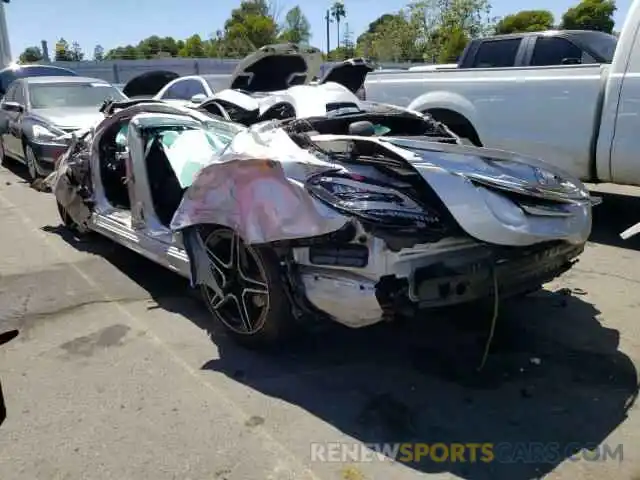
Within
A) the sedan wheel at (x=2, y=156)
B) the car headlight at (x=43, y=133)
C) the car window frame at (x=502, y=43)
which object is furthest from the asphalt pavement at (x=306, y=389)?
the sedan wheel at (x=2, y=156)

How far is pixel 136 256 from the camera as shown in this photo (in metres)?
5.95

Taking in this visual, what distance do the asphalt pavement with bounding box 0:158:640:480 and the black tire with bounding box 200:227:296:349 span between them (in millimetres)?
159

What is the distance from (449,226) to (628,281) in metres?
2.54

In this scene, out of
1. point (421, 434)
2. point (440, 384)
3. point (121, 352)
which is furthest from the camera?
point (121, 352)

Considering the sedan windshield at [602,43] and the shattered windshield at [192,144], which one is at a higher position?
the sedan windshield at [602,43]

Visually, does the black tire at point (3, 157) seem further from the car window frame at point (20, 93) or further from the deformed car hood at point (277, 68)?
the deformed car hood at point (277, 68)

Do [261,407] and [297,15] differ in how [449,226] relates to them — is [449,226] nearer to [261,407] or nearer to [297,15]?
[261,407]

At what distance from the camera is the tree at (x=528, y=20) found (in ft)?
142

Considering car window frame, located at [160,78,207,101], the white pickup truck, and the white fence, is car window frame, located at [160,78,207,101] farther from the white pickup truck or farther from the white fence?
the white fence

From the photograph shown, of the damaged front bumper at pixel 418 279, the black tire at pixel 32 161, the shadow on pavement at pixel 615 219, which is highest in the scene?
the damaged front bumper at pixel 418 279

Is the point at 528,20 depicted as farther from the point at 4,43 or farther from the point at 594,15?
the point at 4,43

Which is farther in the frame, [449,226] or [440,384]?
[440,384]

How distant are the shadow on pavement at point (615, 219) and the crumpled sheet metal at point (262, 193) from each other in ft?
12.8

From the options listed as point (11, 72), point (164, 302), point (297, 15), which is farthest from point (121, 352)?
point (297, 15)
